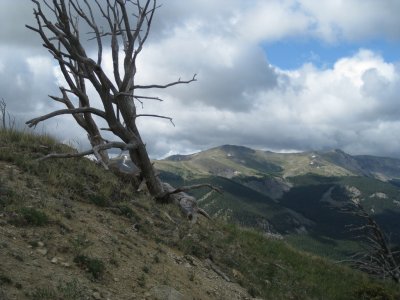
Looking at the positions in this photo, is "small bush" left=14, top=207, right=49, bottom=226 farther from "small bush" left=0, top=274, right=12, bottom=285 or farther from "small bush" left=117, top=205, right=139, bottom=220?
"small bush" left=117, top=205, right=139, bottom=220

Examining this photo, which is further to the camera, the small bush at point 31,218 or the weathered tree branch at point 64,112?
the weathered tree branch at point 64,112

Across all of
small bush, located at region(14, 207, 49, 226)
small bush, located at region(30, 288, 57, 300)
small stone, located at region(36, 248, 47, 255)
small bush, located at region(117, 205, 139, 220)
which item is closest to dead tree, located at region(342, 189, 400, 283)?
small bush, located at region(117, 205, 139, 220)

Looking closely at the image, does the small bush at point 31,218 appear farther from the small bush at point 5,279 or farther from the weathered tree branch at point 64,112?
the weathered tree branch at point 64,112

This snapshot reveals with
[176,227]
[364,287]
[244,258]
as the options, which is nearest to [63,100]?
[176,227]

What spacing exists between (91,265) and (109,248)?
119 centimetres

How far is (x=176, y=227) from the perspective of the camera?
43.5 ft

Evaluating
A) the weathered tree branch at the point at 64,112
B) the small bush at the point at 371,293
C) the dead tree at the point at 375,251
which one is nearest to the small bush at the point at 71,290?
the weathered tree branch at the point at 64,112

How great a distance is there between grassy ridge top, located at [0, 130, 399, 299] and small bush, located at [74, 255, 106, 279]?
18 millimetres

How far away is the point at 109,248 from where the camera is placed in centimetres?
959

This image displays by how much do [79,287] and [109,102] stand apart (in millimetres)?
8593

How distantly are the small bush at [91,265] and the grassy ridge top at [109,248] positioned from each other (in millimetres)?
18

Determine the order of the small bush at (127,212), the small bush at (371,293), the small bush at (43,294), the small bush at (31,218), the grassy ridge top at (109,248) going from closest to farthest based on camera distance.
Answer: the small bush at (43,294), the grassy ridge top at (109,248), the small bush at (31,218), the small bush at (127,212), the small bush at (371,293)

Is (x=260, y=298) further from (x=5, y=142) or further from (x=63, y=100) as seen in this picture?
(x=63, y=100)

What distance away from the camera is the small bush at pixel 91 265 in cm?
834
